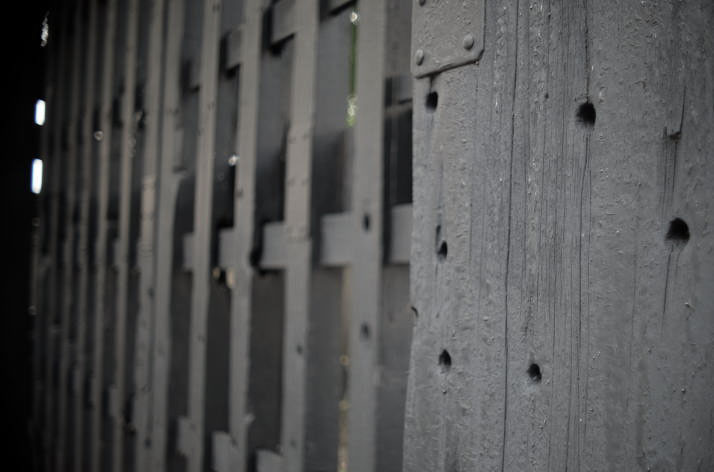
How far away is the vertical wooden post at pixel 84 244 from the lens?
3.36 meters

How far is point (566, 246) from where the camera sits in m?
0.95

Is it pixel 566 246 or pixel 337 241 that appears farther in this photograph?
pixel 337 241

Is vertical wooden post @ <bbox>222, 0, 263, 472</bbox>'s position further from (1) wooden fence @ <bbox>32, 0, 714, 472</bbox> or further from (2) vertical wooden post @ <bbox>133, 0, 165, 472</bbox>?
(2) vertical wooden post @ <bbox>133, 0, 165, 472</bbox>

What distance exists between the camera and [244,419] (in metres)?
1.94

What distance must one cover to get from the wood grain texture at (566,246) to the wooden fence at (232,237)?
0.92ft

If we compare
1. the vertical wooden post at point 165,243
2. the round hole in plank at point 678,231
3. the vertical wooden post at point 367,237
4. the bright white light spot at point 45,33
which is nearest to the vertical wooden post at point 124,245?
the vertical wooden post at point 165,243

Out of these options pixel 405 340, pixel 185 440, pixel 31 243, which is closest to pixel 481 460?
pixel 405 340

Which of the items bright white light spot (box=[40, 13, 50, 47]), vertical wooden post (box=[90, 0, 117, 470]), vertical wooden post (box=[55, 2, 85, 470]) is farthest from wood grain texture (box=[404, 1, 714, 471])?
bright white light spot (box=[40, 13, 50, 47])

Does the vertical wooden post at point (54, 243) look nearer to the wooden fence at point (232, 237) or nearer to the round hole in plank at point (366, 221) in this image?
the wooden fence at point (232, 237)

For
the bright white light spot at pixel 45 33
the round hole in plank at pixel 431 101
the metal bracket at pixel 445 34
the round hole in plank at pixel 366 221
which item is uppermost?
the bright white light spot at pixel 45 33

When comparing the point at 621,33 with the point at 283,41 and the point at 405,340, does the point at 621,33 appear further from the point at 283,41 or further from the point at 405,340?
the point at 283,41

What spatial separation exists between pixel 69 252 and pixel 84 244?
22 cm

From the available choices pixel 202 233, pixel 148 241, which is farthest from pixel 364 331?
pixel 148 241

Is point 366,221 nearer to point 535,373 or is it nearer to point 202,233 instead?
point 535,373
